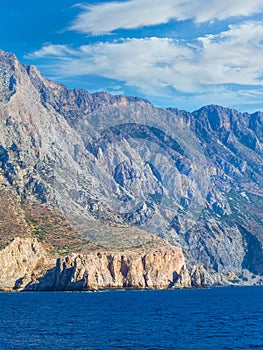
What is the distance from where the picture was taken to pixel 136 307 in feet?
584

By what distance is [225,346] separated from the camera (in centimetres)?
10294

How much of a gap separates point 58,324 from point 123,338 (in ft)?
73.4

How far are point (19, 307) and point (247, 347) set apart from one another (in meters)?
78.7

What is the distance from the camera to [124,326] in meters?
128

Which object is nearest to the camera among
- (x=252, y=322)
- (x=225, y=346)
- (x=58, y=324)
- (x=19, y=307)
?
(x=225, y=346)

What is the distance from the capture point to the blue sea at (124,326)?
103 meters

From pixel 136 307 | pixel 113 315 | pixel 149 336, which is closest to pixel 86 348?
pixel 149 336

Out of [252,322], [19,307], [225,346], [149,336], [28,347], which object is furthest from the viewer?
[19,307]

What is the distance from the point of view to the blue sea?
102938 mm

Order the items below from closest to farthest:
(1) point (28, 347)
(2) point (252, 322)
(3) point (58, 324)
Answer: (1) point (28, 347)
(3) point (58, 324)
(2) point (252, 322)

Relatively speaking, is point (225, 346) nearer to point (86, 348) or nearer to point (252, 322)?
point (86, 348)

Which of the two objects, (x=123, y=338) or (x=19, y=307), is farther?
(x=19, y=307)

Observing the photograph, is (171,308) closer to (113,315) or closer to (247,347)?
(113,315)

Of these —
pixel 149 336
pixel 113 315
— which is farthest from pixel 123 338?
pixel 113 315
